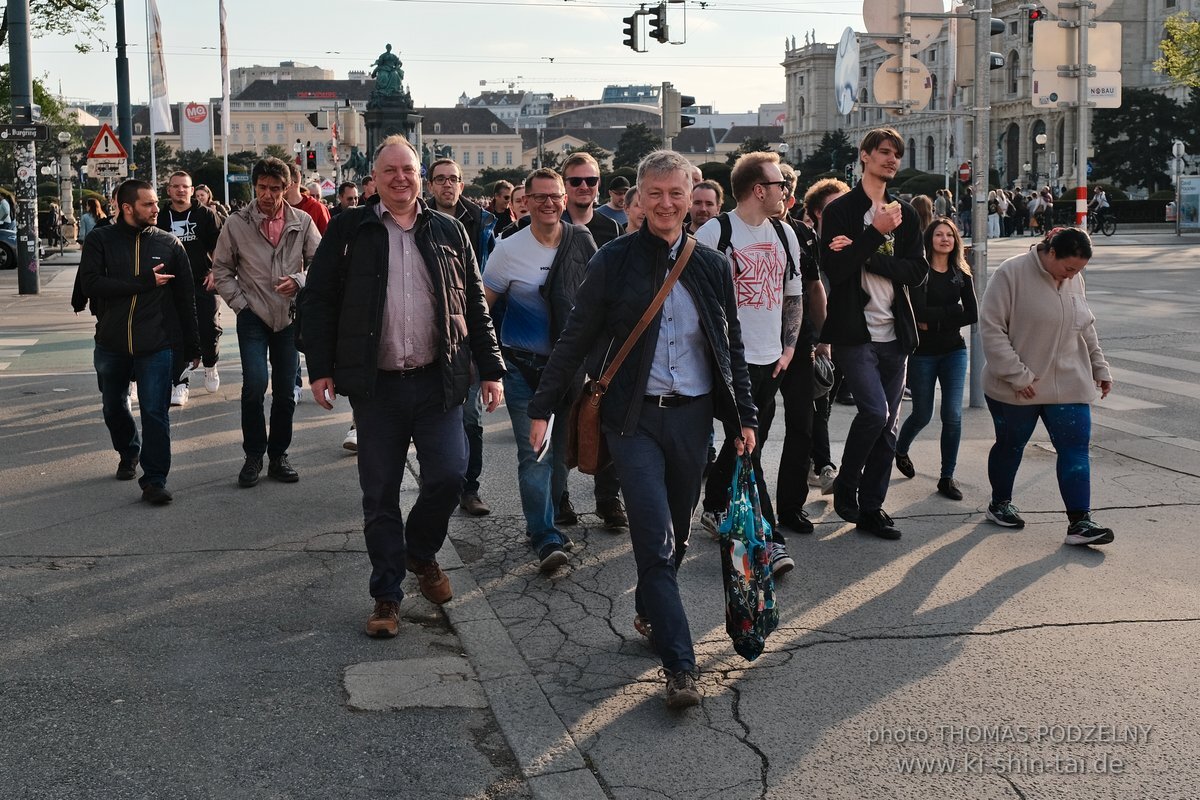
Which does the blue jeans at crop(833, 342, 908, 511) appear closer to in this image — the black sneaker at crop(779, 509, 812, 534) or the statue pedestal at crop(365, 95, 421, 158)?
the black sneaker at crop(779, 509, 812, 534)

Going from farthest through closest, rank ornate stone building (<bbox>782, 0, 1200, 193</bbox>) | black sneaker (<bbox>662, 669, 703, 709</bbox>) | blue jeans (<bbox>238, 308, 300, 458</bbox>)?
ornate stone building (<bbox>782, 0, 1200, 193</bbox>)
blue jeans (<bbox>238, 308, 300, 458</bbox>)
black sneaker (<bbox>662, 669, 703, 709</bbox>)

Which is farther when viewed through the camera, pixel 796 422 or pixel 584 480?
pixel 584 480

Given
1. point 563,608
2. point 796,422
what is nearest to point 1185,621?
point 796,422

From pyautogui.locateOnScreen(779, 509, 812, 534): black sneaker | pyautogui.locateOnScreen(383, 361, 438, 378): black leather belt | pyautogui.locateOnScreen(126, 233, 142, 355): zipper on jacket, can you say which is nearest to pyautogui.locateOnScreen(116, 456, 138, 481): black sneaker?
pyautogui.locateOnScreen(126, 233, 142, 355): zipper on jacket

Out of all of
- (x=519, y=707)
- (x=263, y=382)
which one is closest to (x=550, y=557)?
(x=519, y=707)

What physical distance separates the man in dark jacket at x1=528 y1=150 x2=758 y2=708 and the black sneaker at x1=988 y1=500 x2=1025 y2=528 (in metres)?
2.80

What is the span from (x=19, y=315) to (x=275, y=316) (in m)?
13.0

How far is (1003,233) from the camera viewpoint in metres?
47.5

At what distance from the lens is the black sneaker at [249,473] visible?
8.19 metres

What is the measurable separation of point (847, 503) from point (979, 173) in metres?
5.00

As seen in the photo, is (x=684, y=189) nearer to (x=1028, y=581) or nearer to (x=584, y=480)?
(x=1028, y=581)

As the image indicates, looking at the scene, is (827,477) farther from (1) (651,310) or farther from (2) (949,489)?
(1) (651,310)

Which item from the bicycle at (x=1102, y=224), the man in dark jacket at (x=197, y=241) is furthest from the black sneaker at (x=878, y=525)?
the bicycle at (x=1102, y=224)

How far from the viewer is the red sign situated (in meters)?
36.8
